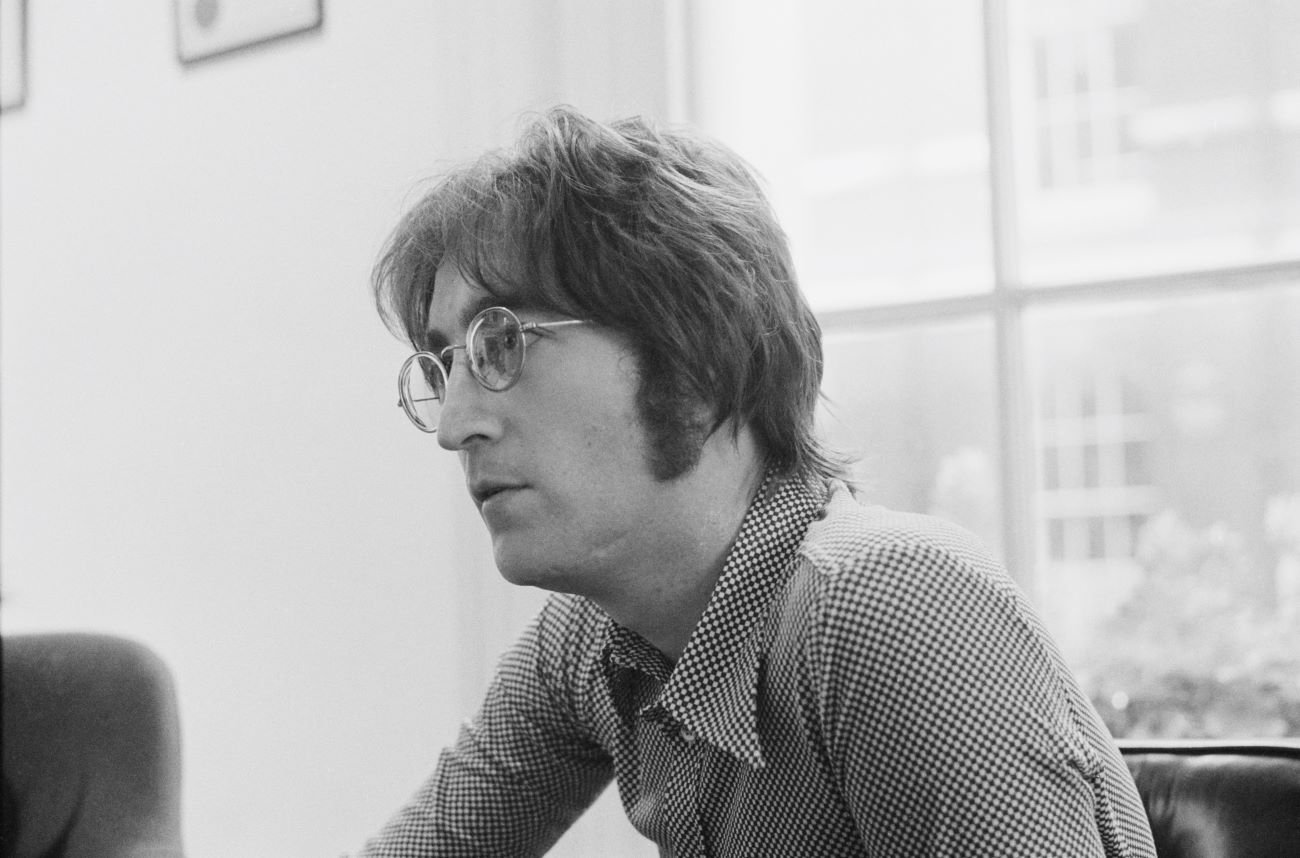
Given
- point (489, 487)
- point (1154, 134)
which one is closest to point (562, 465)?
point (489, 487)

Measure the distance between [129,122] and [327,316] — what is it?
1.38 ft

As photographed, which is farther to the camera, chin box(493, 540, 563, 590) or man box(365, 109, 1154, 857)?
chin box(493, 540, 563, 590)

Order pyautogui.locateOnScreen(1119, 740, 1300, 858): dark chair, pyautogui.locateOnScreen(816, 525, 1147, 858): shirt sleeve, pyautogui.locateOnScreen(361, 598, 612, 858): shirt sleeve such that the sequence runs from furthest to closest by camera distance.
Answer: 1. pyautogui.locateOnScreen(361, 598, 612, 858): shirt sleeve
2. pyautogui.locateOnScreen(1119, 740, 1300, 858): dark chair
3. pyautogui.locateOnScreen(816, 525, 1147, 858): shirt sleeve

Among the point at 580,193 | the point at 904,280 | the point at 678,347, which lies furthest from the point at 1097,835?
the point at 904,280

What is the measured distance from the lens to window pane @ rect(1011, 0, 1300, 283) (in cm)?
162

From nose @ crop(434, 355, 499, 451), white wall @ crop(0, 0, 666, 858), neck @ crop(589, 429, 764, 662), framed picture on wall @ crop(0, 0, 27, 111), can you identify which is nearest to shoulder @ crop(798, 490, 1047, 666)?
neck @ crop(589, 429, 764, 662)

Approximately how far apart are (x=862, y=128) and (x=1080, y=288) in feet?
1.31

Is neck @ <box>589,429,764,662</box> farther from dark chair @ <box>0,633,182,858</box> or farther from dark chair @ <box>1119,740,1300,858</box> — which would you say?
dark chair @ <box>0,633,182,858</box>

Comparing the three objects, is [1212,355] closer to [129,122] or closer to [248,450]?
[248,450]

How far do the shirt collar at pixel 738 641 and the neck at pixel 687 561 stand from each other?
26 millimetres

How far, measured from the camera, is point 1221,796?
0.92 m

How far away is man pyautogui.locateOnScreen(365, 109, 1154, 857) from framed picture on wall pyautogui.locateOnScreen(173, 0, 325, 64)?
1139 mm

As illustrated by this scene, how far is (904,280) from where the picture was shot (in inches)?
73.9

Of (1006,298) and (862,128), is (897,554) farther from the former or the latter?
(862,128)
